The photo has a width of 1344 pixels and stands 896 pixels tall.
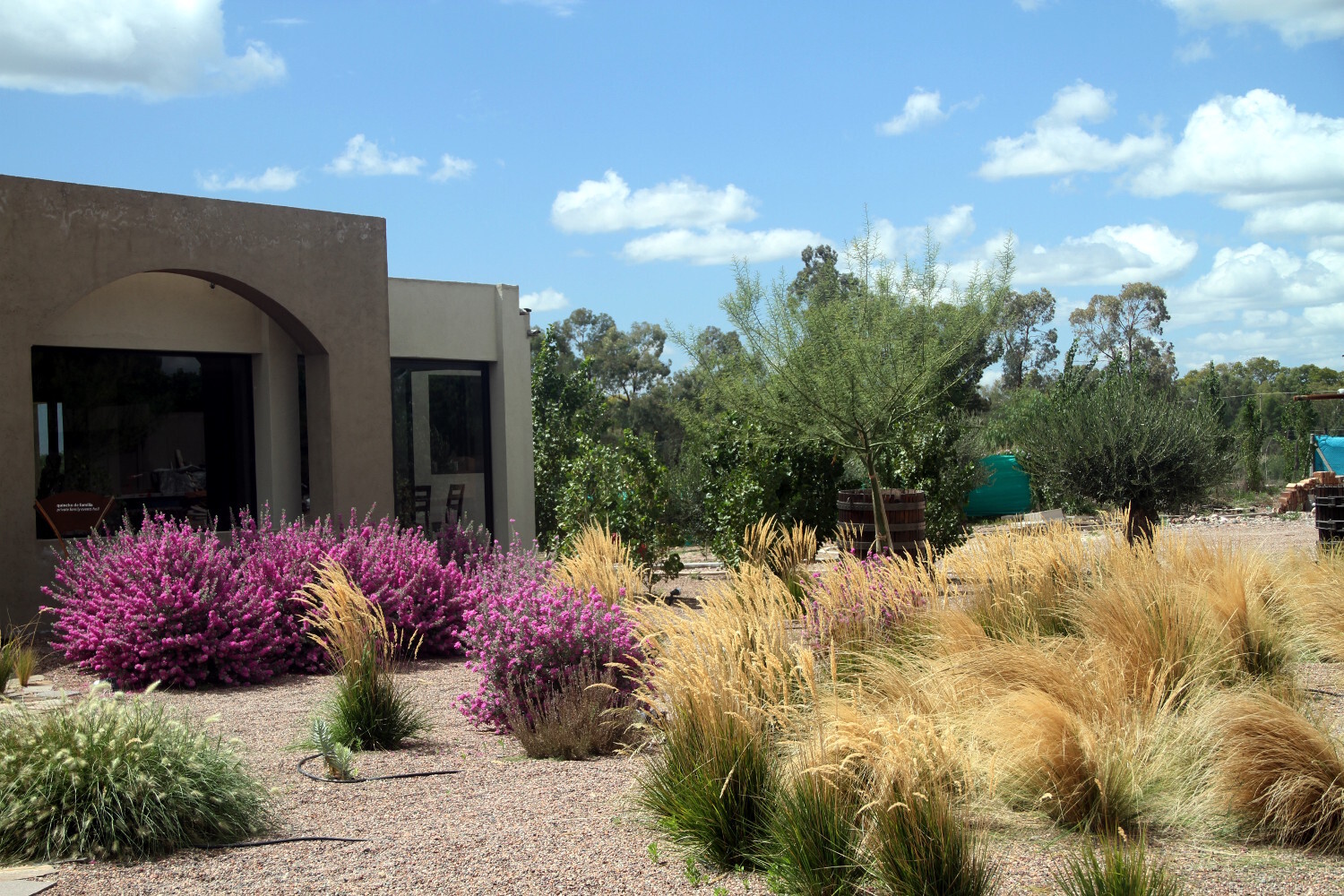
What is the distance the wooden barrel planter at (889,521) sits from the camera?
10.6 m

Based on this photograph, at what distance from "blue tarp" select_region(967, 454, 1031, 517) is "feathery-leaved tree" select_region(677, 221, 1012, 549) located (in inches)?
642

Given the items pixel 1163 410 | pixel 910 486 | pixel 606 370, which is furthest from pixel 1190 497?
pixel 606 370

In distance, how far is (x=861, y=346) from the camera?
9.53 metres

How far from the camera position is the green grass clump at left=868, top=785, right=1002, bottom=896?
3.52m

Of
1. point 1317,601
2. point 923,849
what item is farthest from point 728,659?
point 1317,601

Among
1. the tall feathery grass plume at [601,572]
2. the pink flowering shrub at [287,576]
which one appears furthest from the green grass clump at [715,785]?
the pink flowering shrub at [287,576]

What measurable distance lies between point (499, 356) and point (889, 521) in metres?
5.74

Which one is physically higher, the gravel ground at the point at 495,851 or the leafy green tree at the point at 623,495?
the leafy green tree at the point at 623,495

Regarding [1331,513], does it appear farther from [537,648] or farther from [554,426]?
[554,426]

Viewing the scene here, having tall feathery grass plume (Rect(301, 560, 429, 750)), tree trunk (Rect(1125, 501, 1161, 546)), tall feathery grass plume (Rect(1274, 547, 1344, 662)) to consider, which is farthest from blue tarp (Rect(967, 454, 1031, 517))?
tall feathery grass plume (Rect(301, 560, 429, 750))

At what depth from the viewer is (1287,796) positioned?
4195 mm

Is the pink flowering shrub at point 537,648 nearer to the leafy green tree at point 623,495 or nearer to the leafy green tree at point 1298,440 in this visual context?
the leafy green tree at point 623,495

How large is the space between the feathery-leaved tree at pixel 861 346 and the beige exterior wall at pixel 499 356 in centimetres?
446

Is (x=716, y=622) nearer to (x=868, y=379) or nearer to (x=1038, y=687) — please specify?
(x=1038, y=687)
